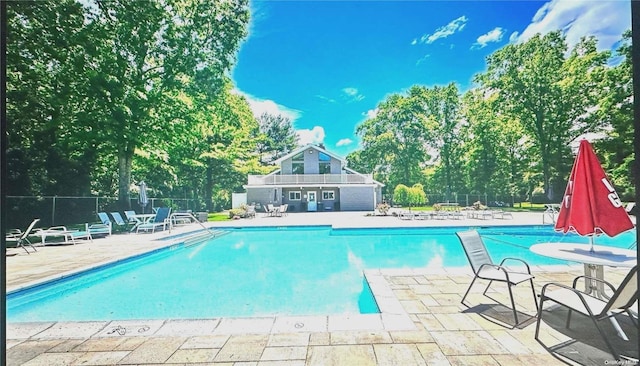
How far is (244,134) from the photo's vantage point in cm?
2497

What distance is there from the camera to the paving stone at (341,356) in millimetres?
2318

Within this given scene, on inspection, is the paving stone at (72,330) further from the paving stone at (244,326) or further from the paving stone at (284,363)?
the paving stone at (284,363)

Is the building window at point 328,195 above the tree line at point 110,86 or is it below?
below

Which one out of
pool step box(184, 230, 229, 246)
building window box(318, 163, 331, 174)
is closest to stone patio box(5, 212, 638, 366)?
pool step box(184, 230, 229, 246)

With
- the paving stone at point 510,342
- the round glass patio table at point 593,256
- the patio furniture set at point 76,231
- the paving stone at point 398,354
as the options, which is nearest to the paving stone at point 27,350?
the paving stone at point 398,354

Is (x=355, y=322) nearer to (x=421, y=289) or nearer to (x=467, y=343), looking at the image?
(x=467, y=343)

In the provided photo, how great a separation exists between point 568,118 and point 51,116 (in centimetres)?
2869

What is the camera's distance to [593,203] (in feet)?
9.94

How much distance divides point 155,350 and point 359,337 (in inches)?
69.1

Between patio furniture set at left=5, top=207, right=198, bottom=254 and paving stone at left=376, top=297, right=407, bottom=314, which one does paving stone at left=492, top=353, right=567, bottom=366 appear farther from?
patio furniture set at left=5, top=207, right=198, bottom=254

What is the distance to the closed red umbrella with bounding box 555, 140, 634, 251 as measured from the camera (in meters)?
2.96

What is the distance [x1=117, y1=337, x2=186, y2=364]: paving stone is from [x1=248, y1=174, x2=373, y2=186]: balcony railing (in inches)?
803

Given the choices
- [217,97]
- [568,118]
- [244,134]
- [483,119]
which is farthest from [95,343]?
[483,119]

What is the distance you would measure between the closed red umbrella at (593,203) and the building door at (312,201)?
67.3 ft
